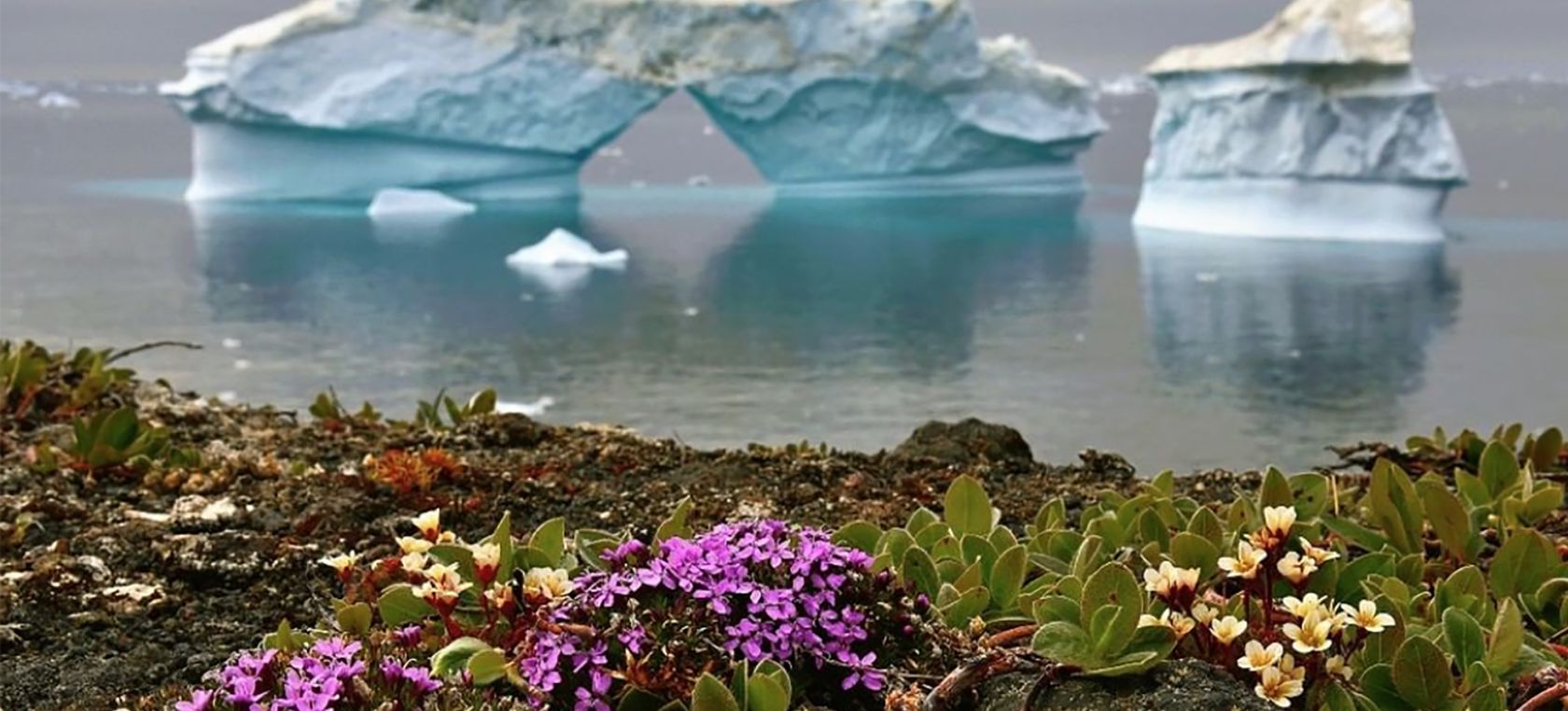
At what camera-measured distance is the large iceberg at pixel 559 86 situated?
3534 centimetres

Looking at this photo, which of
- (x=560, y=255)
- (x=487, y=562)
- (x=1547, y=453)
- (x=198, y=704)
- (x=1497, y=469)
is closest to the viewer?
(x=198, y=704)

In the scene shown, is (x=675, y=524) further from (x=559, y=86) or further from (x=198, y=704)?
(x=559, y=86)

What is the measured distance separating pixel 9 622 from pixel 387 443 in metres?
1.65

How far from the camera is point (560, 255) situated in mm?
33062

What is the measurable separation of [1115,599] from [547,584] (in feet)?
1.83

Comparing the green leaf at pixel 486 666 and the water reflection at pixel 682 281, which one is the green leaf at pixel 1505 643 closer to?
the green leaf at pixel 486 666

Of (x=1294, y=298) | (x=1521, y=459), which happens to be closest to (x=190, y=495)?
(x=1521, y=459)

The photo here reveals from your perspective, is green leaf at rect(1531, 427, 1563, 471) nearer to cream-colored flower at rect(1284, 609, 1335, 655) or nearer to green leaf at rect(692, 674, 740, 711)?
cream-colored flower at rect(1284, 609, 1335, 655)

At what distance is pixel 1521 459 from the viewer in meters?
3.34

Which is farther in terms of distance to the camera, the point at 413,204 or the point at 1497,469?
the point at 413,204

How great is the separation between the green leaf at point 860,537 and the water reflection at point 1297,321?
17847 millimetres

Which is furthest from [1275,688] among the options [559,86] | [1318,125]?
[559,86]

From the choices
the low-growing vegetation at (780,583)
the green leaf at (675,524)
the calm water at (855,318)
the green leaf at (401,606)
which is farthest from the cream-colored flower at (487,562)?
the calm water at (855,318)

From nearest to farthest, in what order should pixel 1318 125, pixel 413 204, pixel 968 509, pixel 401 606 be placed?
pixel 401 606 < pixel 968 509 < pixel 1318 125 < pixel 413 204
